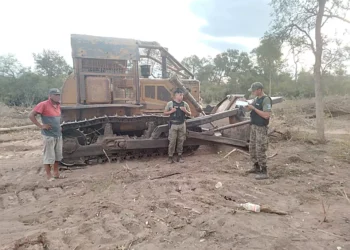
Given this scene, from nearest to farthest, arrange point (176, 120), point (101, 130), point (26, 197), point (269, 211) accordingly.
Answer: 1. point (269, 211)
2. point (26, 197)
3. point (176, 120)
4. point (101, 130)

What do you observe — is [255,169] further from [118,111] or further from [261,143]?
[118,111]

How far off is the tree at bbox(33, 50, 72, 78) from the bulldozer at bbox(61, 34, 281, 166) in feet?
100

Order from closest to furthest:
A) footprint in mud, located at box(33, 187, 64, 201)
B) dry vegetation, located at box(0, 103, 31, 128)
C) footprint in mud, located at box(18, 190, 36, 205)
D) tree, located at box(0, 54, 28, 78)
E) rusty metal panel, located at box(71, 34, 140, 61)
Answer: footprint in mud, located at box(18, 190, 36, 205)
footprint in mud, located at box(33, 187, 64, 201)
rusty metal panel, located at box(71, 34, 140, 61)
dry vegetation, located at box(0, 103, 31, 128)
tree, located at box(0, 54, 28, 78)

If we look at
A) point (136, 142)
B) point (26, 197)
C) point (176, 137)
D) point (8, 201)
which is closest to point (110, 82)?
point (136, 142)

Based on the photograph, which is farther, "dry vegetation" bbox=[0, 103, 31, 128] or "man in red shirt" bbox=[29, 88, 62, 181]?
"dry vegetation" bbox=[0, 103, 31, 128]

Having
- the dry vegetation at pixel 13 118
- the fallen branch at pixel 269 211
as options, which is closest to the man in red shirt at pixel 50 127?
the fallen branch at pixel 269 211

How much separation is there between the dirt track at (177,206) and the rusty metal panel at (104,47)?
2632 mm

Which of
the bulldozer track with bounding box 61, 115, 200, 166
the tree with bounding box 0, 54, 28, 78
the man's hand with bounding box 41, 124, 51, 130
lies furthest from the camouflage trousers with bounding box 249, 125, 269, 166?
the tree with bounding box 0, 54, 28, 78

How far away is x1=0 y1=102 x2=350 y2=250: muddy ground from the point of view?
10.4 ft

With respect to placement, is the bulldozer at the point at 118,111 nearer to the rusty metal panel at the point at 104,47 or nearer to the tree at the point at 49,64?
the rusty metal panel at the point at 104,47

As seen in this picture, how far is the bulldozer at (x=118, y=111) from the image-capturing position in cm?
684

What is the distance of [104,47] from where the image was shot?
7402 millimetres

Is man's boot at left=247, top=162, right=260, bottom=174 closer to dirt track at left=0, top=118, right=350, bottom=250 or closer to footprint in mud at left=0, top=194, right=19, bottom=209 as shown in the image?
dirt track at left=0, top=118, right=350, bottom=250

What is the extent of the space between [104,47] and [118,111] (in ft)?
5.16
